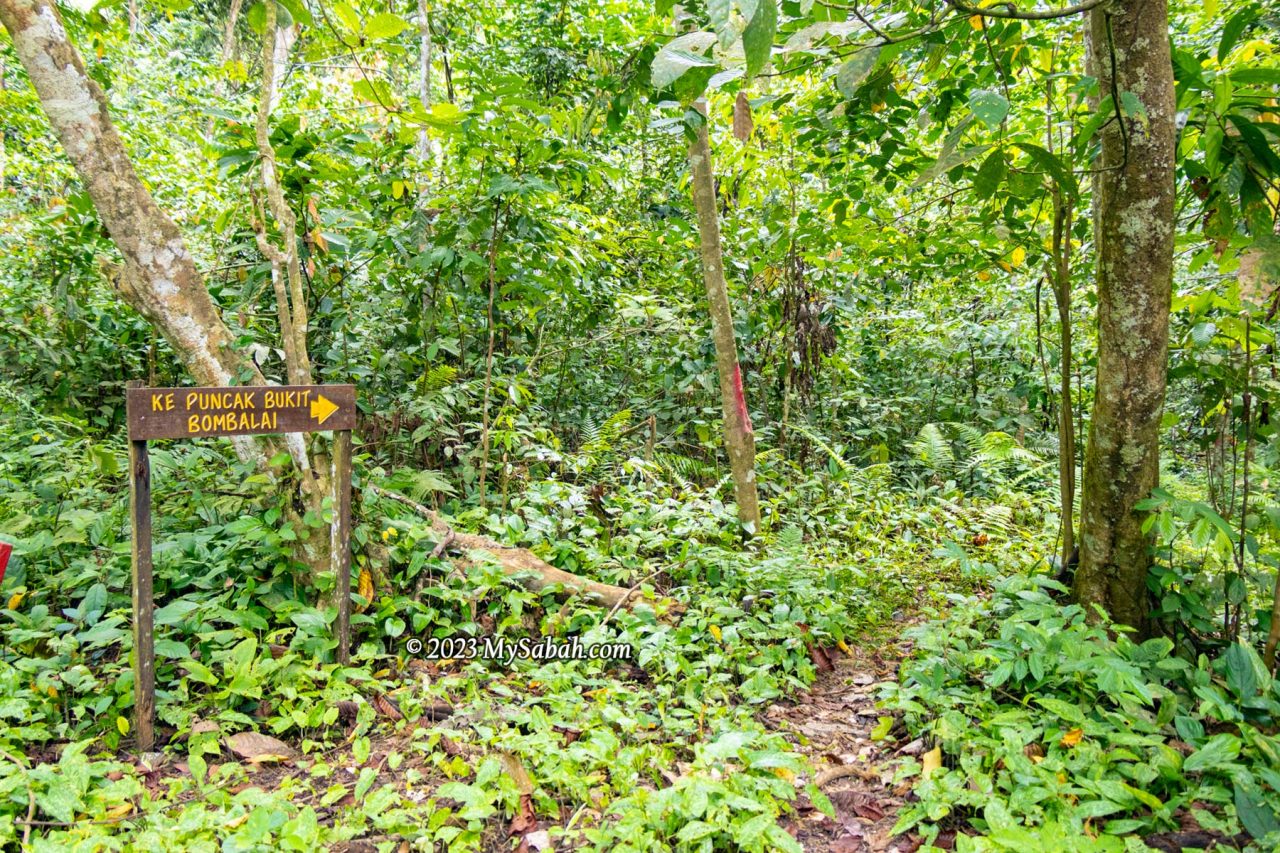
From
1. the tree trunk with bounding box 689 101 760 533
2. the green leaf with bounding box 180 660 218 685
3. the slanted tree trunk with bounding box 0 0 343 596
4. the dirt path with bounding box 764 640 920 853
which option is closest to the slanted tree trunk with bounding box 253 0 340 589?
the slanted tree trunk with bounding box 0 0 343 596

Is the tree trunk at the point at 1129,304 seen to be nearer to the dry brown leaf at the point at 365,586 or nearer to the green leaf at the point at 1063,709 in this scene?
the green leaf at the point at 1063,709

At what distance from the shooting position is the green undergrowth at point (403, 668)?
7.42 ft

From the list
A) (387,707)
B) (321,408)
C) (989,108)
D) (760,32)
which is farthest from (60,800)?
(989,108)

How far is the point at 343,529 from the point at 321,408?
0.53 metres

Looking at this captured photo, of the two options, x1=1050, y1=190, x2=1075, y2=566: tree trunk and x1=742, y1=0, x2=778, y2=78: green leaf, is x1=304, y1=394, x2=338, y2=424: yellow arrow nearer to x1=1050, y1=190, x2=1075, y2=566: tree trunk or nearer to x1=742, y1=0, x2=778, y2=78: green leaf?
x1=742, y1=0, x2=778, y2=78: green leaf

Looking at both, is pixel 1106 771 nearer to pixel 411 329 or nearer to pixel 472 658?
pixel 472 658

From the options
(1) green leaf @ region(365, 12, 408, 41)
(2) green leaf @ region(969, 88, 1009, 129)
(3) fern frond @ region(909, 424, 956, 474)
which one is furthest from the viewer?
(3) fern frond @ region(909, 424, 956, 474)

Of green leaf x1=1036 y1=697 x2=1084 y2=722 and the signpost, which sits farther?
the signpost

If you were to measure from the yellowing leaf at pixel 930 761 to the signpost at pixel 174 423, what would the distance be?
8.51 feet

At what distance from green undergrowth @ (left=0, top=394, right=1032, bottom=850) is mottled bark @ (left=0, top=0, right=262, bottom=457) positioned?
624 mm

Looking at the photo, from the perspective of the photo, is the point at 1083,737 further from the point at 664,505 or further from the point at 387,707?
the point at 664,505

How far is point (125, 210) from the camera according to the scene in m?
3.26

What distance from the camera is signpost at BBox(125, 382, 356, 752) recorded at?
2.71 m

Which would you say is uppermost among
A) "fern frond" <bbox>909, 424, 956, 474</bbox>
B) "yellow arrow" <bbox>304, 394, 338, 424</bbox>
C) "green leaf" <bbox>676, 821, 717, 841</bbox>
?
"yellow arrow" <bbox>304, 394, 338, 424</bbox>
